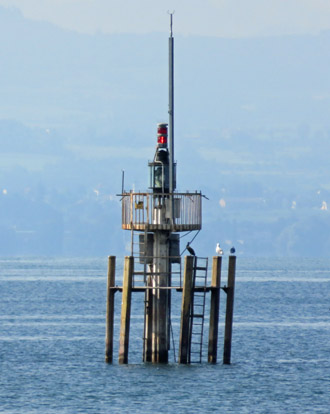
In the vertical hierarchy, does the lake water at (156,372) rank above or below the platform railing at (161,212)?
below

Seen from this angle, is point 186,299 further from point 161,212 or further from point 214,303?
point 161,212

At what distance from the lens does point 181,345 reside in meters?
42.6

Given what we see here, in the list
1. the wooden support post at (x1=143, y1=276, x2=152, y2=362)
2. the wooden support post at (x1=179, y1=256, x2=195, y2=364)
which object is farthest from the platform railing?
the wooden support post at (x1=143, y1=276, x2=152, y2=362)

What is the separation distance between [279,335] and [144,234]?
889 inches

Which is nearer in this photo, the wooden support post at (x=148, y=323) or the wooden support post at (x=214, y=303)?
the wooden support post at (x=214, y=303)

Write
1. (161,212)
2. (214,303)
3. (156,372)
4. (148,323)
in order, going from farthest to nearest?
(148,323) → (156,372) → (214,303) → (161,212)

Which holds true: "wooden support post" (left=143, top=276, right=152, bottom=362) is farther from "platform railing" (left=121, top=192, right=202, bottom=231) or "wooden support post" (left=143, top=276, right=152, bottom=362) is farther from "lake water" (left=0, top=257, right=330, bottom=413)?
"platform railing" (left=121, top=192, right=202, bottom=231)

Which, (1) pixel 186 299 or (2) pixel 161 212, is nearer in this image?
(1) pixel 186 299

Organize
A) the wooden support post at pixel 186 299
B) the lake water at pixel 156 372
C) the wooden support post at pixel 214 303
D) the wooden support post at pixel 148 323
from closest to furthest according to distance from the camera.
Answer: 1. the lake water at pixel 156 372
2. the wooden support post at pixel 186 299
3. the wooden support post at pixel 214 303
4. the wooden support post at pixel 148 323

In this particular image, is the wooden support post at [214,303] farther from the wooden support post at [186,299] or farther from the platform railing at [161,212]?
the platform railing at [161,212]

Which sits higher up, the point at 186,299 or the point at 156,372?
the point at 186,299

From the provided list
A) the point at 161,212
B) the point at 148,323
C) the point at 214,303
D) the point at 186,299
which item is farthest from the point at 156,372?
the point at 161,212

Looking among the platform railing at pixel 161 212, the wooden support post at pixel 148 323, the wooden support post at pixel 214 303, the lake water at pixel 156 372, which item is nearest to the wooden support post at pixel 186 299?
the wooden support post at pixel 214 303

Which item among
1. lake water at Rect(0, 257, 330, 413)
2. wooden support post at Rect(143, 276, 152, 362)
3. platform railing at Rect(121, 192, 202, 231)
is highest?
platform railing at Rect(121, 192, 202, 231)
